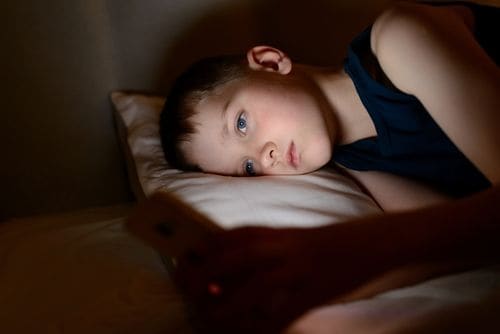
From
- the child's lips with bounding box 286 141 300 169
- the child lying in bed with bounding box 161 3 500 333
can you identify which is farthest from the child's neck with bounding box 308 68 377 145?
the child's lips with bounding box 286 141 300 169

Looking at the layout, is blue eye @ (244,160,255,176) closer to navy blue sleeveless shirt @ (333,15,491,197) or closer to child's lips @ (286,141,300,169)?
child's lips @ (286,141,300,169)

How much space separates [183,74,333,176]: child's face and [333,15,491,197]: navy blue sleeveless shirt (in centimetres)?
9

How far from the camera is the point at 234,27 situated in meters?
1.24

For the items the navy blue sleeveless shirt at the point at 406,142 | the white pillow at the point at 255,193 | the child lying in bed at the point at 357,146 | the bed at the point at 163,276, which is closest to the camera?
the child lying in bed at the point at 357,146

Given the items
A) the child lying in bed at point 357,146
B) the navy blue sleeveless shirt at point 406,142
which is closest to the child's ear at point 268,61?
the child lying in bed at point 357,146

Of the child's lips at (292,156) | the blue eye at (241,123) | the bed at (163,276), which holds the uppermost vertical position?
the blue eye at (241,123)

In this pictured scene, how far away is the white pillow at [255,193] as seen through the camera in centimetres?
82

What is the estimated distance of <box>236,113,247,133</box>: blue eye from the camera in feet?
3.18

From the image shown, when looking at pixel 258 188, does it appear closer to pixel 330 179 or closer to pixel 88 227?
pixel 330 179

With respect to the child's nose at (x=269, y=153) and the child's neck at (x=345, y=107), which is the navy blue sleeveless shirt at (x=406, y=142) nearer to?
the child's neck at (x=345, y=107)

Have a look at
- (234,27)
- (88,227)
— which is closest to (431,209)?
(88,227)

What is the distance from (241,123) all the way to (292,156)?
10cm

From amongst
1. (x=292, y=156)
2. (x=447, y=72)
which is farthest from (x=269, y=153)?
(x=447, y=72)

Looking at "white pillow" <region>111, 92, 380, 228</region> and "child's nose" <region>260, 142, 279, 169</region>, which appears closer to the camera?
"white pillow" <region>111, 92, 380, 228</region>
